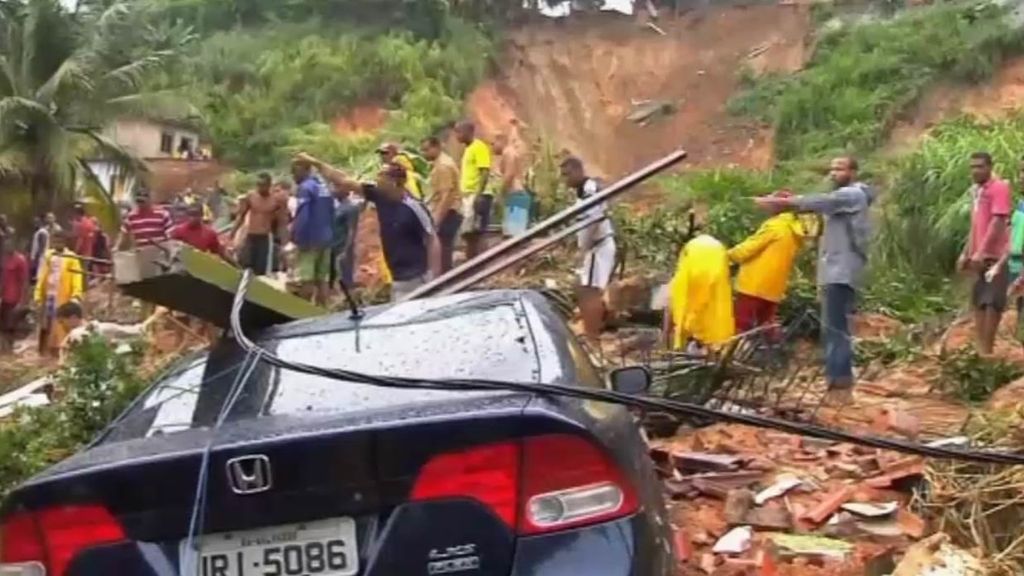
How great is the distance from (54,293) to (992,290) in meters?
8.82

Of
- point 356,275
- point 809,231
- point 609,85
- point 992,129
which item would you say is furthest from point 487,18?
point 809,231

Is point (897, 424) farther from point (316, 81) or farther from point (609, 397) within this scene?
point (316, 81)

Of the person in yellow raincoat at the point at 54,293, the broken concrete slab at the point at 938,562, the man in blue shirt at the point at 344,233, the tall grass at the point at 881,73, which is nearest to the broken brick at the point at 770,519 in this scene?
the broken concrete slab at the point at 938,562

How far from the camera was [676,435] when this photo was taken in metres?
7.38

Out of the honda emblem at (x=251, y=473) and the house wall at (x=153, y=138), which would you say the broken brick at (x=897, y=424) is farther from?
the house wall at (x=153, y=138)

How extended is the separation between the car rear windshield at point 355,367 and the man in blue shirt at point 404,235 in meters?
4.76

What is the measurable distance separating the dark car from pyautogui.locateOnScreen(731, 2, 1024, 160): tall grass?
2528 cm

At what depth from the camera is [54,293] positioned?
560 inches

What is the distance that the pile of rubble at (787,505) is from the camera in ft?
17.4

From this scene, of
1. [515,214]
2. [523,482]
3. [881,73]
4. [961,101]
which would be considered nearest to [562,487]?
[523,482]

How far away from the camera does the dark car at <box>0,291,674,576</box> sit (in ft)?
10.1

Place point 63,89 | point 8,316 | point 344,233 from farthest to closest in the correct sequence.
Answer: point 63,89 < point 8,316 < point 344,233

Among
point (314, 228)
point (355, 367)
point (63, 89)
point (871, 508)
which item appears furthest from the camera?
point (63, 89)

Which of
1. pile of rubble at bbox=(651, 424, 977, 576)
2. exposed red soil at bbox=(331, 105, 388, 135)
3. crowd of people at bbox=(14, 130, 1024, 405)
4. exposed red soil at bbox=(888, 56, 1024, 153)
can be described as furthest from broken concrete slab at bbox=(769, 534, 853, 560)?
exposed red soil at bbox=(331, 105, 388, 135)
